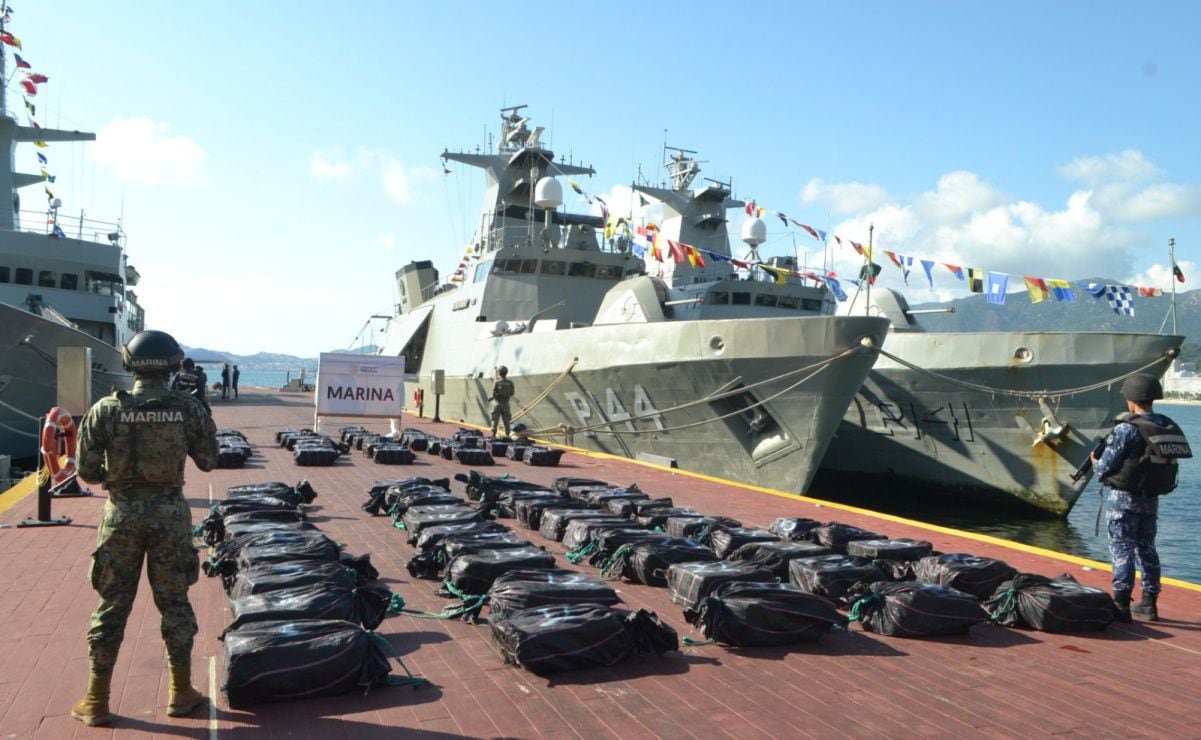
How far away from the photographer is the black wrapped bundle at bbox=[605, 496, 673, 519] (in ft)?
27.7

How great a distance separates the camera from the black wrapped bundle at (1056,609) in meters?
5.39

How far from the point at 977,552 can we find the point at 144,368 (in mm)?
7036

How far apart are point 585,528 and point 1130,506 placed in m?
4.00

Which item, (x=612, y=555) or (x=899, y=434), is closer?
(x=612, y=555)

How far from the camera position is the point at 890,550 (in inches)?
264

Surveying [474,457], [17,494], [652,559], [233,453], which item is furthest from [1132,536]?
[233,453]

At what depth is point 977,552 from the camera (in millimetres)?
7863

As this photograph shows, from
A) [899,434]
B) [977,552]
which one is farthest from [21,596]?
[899,434]

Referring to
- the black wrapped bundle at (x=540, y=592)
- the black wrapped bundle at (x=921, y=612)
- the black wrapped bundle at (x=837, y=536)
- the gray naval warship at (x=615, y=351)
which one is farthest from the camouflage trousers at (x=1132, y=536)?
the gray naval warship at (x=615, y=351)

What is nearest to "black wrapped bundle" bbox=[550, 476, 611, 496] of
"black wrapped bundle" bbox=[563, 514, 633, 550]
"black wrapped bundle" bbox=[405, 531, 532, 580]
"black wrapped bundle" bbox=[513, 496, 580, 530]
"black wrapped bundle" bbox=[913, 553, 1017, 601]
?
"black wrapped bundle" bbox=[513, 496, 580, 530]

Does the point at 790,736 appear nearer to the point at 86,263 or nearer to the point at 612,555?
the point at 612,555

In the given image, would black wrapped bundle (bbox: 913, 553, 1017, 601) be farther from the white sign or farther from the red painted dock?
the white sign

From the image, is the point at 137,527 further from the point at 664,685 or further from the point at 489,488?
the point at 489,488

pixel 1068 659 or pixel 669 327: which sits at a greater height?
pixel 669 327
